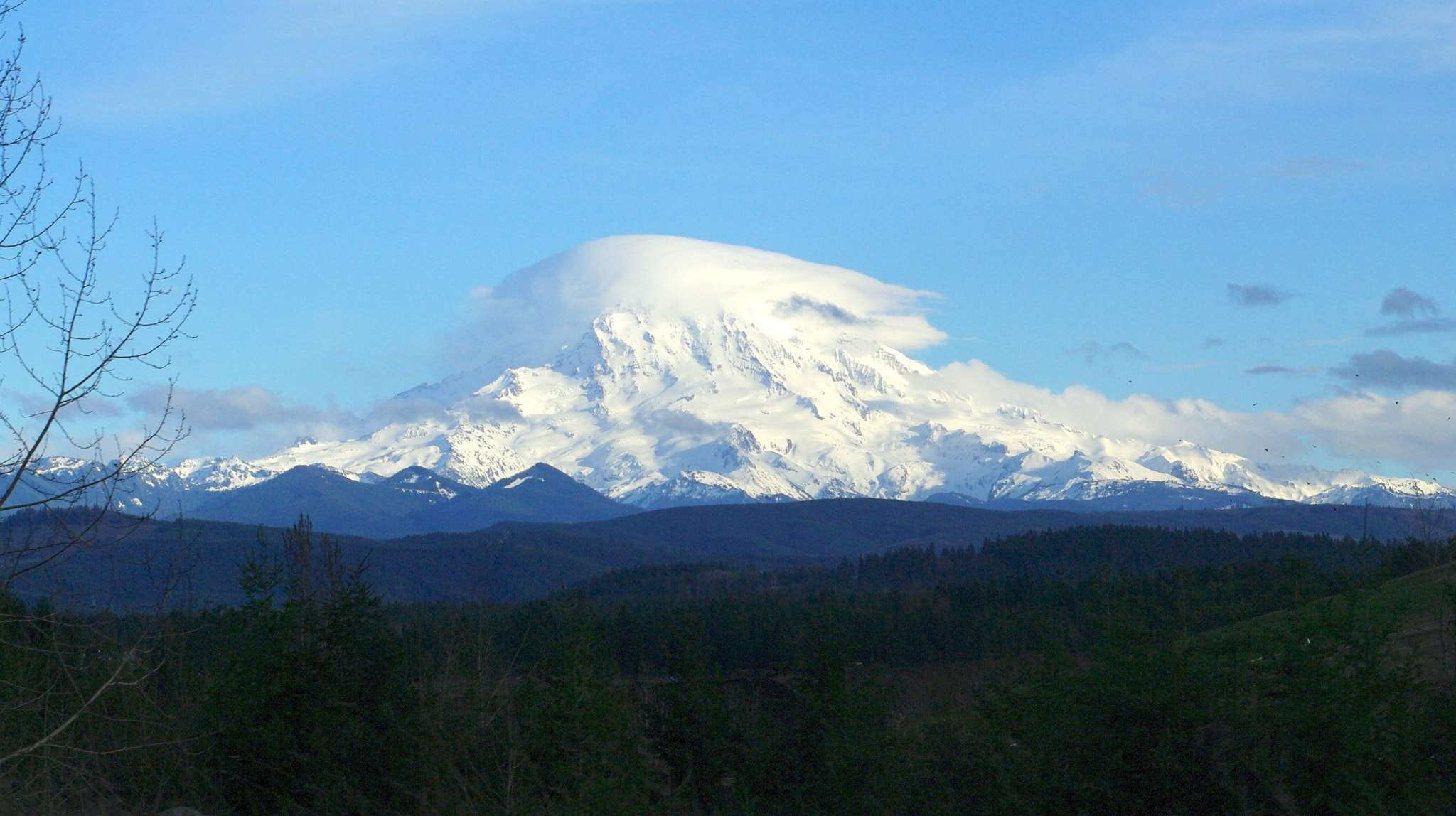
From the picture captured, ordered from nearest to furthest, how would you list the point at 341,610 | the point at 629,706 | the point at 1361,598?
the point at 1361,598, the point at 341,610, the point at 629,706

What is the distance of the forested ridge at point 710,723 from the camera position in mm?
18125

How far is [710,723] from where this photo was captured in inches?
1475

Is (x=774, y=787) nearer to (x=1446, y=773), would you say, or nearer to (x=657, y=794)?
(x=657, y=794)

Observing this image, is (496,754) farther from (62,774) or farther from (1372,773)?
(1372,773)

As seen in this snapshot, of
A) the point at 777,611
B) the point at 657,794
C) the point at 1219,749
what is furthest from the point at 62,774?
the point at 777,611

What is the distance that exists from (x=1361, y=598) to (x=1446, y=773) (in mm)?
6027

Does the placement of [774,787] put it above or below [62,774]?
A: below

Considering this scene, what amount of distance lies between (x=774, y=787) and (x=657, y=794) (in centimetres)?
982

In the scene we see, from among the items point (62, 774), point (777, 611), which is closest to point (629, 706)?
point (62, 774)

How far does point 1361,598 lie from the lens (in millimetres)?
23438

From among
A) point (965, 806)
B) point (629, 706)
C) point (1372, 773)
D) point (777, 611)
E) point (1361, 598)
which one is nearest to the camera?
point (1372, 773)

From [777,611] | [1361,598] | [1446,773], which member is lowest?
[777,611]

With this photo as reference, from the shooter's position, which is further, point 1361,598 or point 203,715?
point 203,715

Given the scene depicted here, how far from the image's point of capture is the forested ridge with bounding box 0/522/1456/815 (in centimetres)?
1812
